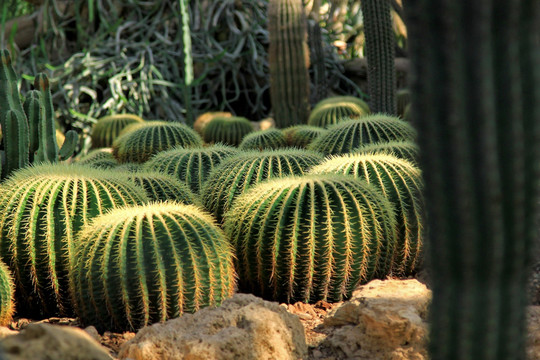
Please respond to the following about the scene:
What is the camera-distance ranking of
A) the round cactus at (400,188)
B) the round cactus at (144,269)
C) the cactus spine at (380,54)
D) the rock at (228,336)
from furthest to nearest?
the cactus spine at (380,54) → the round cactus at (400,188) → the round cactus at (144,269) → the rock at (228,336)

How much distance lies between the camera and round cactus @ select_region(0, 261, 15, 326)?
2990 millimetres

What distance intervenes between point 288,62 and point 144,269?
552cm

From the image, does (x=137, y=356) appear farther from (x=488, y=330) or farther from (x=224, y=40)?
(x=224, y=40)

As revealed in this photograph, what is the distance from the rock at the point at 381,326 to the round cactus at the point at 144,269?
594mm

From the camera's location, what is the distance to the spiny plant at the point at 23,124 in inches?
162

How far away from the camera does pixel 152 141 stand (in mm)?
5660

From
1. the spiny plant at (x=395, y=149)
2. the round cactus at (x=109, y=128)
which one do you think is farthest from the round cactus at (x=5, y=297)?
the round cactus at (x=109, y=128)

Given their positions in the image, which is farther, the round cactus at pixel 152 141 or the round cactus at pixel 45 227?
the round cactus at pixel 152 141

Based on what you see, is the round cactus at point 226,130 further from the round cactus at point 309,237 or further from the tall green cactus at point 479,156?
the tall green cactus at point 479,156

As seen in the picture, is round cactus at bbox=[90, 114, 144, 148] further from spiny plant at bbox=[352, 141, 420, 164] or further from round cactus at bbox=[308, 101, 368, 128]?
spiny plant at bbox=[352, 141, 420, 164]

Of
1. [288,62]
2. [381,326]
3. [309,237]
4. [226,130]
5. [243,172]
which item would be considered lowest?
[381,326]

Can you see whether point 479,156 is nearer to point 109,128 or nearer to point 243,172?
point 243,172

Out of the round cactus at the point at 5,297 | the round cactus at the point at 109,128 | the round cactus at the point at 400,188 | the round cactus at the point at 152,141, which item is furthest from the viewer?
the round cactus at the point at 109,128

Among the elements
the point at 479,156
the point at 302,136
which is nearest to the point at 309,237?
the point at 479,156
